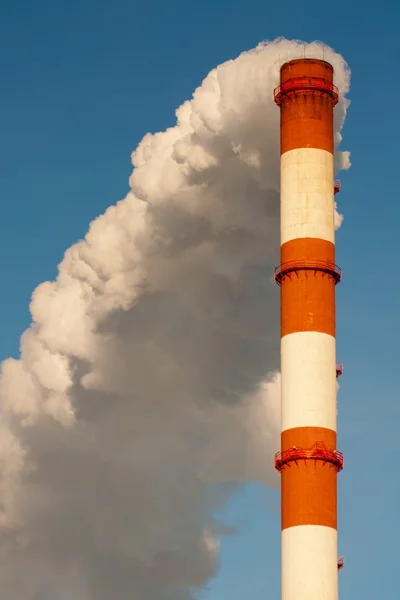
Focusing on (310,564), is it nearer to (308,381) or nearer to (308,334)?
(308,381)

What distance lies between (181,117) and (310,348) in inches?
850

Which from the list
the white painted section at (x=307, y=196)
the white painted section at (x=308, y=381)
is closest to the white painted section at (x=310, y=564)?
the white painted section at (x=308, y=381)

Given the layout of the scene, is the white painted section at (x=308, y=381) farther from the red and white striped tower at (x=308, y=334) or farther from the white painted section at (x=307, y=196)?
the white painted section at (x=307, y=196)

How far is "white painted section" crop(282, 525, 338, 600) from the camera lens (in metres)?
73.2

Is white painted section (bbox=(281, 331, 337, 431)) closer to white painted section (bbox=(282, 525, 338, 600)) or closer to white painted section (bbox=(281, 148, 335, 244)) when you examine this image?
white painted section (bbox=(282, 525, 338, 600))

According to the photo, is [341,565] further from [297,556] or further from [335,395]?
[335,395]

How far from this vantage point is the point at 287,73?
8206cm

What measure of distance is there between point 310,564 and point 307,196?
70.9ft

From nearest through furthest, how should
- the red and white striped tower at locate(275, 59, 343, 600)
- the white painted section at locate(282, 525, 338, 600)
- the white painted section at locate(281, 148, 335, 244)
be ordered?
the white painted section at locate(282, 525, 338, 600), the red and white striped tower at locate(275, 59, 343, 600), the white painted section at locate(281, 148, 335, 244)

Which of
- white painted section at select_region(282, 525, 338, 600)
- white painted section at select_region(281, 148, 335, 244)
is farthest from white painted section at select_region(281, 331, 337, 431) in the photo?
white painted section at select_region(281, 148, 335, 244)

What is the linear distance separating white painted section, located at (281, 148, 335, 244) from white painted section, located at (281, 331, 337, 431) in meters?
6.35

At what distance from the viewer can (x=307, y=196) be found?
79.3 meters

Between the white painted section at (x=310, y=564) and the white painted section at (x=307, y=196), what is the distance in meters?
17.5

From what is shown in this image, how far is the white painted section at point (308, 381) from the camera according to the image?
76.0 m
